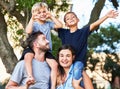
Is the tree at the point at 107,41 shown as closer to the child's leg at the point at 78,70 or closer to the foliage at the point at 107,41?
the foliage at the point at 107,41

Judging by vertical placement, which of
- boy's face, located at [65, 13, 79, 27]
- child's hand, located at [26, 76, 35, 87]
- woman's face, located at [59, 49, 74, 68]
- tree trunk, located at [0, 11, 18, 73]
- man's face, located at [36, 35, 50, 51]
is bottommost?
tree trunk, located at [0, 11, 18, 73]

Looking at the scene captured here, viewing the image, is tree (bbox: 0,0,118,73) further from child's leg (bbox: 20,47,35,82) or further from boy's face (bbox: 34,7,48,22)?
child's leg (bbox: 20,47,35,82)

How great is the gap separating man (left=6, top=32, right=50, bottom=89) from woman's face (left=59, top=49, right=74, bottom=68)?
174 mm

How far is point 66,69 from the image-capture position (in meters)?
5.34

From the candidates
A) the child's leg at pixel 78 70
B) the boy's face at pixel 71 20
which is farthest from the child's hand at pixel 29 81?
the boy's face at pixel 71 20

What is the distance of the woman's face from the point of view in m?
5.28

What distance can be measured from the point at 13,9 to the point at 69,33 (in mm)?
5652

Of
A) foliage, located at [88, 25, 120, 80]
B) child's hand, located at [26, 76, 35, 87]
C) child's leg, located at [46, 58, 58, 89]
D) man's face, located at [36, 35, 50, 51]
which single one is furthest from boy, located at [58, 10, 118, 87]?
foliage, located at [88, 25, 120, 80]

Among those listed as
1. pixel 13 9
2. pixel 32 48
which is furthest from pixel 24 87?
pixel 13 9

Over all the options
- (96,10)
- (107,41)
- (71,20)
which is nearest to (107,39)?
(107,41)

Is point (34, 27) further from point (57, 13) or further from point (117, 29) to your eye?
point (117, 29)

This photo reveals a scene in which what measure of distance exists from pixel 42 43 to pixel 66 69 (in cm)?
43

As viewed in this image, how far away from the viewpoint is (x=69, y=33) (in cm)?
582

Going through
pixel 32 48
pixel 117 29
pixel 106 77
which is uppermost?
pixel 32 48
